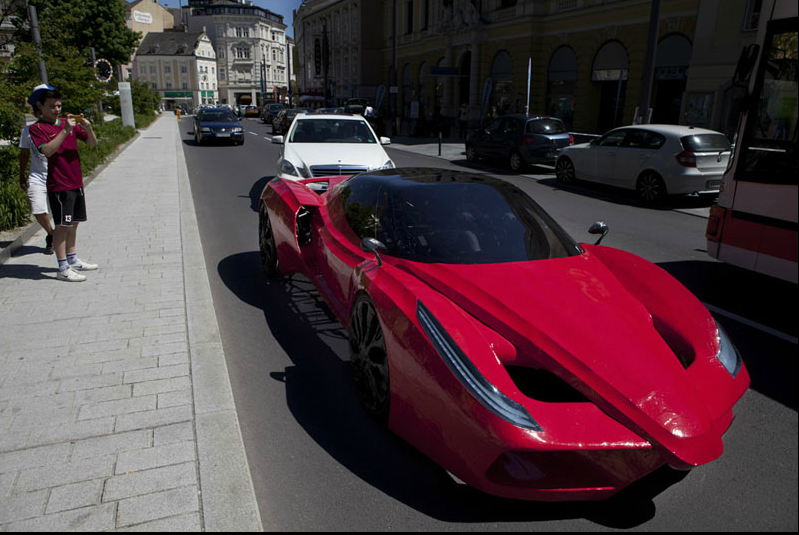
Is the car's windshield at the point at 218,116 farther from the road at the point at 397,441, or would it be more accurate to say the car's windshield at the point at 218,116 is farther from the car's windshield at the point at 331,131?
the road at the point at 397,441

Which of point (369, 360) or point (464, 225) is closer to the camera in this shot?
point (369, 360)

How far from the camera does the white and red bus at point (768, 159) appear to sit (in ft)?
3.53

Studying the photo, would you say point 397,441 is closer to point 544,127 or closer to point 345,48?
point 544,127

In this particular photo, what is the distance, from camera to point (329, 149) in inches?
400

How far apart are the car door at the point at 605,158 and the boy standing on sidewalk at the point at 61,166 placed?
33.8ft

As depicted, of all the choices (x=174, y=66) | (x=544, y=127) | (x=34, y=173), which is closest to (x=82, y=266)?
(x=34, y=173)

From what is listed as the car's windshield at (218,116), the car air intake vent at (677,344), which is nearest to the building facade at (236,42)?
the car's windshield at (218,116)

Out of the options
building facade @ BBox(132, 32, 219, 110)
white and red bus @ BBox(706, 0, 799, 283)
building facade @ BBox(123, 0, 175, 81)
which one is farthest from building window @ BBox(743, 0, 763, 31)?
building facade @ BBox(123, 0, 175, 81)

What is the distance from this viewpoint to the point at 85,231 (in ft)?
27.0

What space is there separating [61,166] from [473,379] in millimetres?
5203

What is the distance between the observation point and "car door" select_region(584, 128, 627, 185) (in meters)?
12.5

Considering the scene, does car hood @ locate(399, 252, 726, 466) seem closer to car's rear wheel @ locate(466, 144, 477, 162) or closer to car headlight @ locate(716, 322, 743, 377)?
car headlight @ locate(716, 322, 743, 377)

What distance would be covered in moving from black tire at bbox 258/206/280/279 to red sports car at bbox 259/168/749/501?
2.18m

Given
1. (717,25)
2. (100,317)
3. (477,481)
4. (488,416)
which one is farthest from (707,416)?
(717,25)
